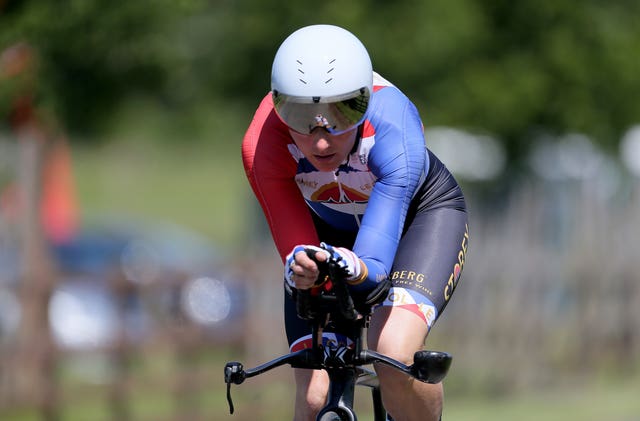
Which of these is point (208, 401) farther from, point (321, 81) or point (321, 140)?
point (321, 81)

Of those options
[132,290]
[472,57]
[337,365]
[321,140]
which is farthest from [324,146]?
[472,57]

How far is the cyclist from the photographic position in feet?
15.9

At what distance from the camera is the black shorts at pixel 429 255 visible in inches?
211

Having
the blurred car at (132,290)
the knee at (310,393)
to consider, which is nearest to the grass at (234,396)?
the blurred car at (132,290)

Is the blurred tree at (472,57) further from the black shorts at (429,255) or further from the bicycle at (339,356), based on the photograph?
the bicycle at (339,356)

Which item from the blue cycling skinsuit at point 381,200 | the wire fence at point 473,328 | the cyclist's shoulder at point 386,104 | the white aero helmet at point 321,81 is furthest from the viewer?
the wire fence at point 473,328

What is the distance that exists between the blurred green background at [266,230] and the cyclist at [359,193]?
426cm

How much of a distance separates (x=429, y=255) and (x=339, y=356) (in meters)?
0.71

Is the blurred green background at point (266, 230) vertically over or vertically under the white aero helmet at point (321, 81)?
over

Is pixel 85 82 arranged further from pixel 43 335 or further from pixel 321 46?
pixel 321 46

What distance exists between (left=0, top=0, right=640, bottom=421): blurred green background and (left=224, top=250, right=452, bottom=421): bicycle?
16.1 feet

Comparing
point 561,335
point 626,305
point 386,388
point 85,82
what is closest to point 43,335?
point 85,82

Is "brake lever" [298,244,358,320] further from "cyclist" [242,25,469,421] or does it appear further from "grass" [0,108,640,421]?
"grass" [0,108,640,421]

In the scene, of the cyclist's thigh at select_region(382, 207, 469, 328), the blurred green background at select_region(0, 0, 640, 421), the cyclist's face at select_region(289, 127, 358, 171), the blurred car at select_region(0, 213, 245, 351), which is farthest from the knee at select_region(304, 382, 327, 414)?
the blurred car at select_region(0, 213, 245, 351)
